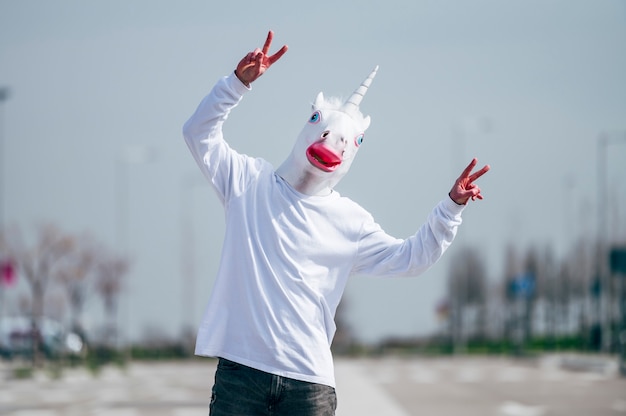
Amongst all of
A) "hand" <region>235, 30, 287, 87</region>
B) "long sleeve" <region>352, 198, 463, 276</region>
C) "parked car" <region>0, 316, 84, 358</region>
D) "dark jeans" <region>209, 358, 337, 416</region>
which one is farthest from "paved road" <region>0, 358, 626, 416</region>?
"parked car" <region>0, 316, 84, 358</region>

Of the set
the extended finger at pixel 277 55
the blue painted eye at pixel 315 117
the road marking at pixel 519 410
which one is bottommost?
the road marking at pixel 519 410

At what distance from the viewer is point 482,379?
2619 centimetres

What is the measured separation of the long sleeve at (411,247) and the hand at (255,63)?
835 mm

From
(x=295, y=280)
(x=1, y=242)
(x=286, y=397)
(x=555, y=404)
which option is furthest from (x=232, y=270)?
(x=1, y=242)

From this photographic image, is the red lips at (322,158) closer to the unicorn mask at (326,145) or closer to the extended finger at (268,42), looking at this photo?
the unicorn mask at (326,145)

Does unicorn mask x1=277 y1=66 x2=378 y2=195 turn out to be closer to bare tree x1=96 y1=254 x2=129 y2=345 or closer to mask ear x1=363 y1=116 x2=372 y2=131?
mask ear x1=363 y1=116 x2=372 y2=131

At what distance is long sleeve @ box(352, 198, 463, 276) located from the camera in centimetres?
516

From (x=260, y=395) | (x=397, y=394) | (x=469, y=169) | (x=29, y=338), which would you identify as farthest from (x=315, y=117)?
(x=29, y=338)

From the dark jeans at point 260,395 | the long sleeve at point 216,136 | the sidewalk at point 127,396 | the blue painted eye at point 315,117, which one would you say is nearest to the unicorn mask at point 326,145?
the blue painted eye at point 315,117

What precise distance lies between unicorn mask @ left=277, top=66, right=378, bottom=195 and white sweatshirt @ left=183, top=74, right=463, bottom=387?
0.07 metres

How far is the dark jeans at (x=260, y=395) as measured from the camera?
476cm

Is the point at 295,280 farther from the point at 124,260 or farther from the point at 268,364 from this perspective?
the point at 124,260

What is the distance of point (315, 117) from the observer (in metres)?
5.39

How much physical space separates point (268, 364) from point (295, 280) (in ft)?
1.19
